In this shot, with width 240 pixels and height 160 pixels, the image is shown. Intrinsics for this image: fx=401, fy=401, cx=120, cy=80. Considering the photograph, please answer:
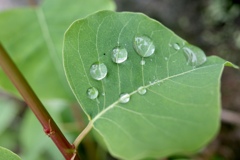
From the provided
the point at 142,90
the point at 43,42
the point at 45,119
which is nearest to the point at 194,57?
the point at 142,90

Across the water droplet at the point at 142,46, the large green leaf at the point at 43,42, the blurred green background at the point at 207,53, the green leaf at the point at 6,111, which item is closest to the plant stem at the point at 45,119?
the water droplet at the point at 142,46

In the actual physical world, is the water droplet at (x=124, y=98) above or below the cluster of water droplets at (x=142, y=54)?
below

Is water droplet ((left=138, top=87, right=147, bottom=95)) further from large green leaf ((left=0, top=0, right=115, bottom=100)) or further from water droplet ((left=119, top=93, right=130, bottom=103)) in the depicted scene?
large green leaf ((left=0, top=0, right=115, bottom=100))

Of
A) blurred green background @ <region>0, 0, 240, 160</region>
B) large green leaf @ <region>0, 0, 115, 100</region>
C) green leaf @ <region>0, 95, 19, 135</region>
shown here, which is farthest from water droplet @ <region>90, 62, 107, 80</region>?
green leaf @ <region>0, 95, 19, 135</region>

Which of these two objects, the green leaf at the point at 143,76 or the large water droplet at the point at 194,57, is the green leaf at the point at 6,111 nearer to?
the green leaf at the point at 143,76

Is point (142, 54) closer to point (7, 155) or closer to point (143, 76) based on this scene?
point (143, 76)

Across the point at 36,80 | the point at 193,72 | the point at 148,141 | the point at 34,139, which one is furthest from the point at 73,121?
the point at 193,72

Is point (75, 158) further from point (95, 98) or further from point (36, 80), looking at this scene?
point (36, 80)

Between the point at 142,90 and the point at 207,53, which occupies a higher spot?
the point at 142,90
